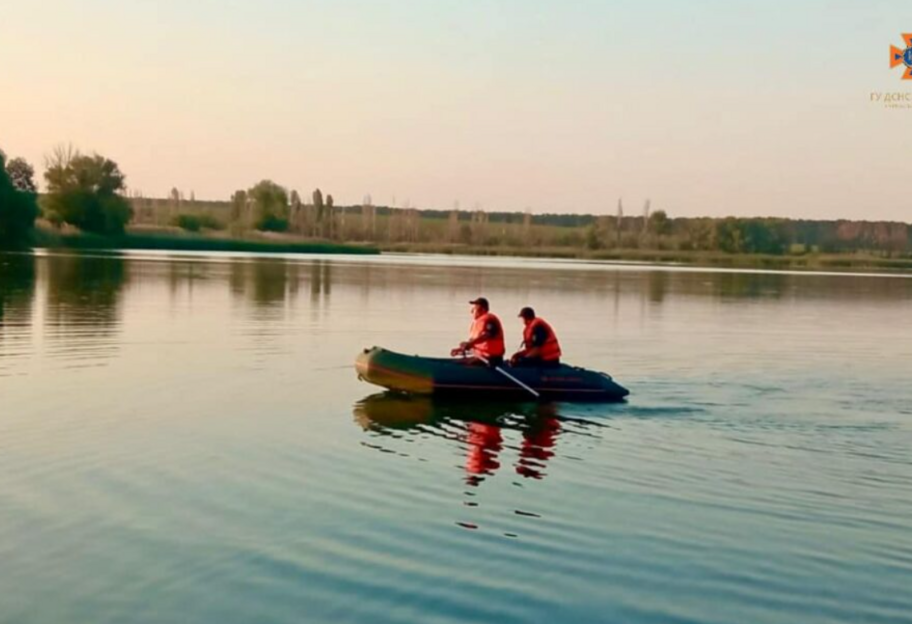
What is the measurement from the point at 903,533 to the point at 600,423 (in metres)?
5.86

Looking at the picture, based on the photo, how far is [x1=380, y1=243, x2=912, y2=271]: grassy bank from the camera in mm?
95494

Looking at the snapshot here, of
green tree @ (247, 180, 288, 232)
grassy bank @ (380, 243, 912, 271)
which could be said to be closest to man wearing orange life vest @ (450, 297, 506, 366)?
grassy bank @ (380, 243, 912, 271)

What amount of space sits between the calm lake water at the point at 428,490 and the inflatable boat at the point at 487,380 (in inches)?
11.7

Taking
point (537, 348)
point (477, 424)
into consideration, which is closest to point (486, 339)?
point (537, 348)

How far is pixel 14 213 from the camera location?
72.0 meters

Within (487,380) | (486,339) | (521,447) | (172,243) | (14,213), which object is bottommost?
(521,447)

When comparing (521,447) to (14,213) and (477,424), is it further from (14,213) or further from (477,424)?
(14,213)

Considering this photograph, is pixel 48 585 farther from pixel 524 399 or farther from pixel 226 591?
pixel 524 399

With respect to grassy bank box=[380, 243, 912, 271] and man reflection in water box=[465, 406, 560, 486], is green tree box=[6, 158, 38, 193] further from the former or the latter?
man reflection in water box=[465, 406, 560, 486]

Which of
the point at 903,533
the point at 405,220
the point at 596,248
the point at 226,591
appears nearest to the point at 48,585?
the point at 226,591

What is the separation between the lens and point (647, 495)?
11.1 metres

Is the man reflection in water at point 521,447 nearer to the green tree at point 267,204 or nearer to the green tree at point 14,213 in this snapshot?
the green tree at point 14,213

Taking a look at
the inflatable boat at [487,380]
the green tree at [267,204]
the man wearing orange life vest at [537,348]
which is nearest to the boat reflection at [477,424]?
the inflatable boat at [487,380]

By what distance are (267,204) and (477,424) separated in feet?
342
